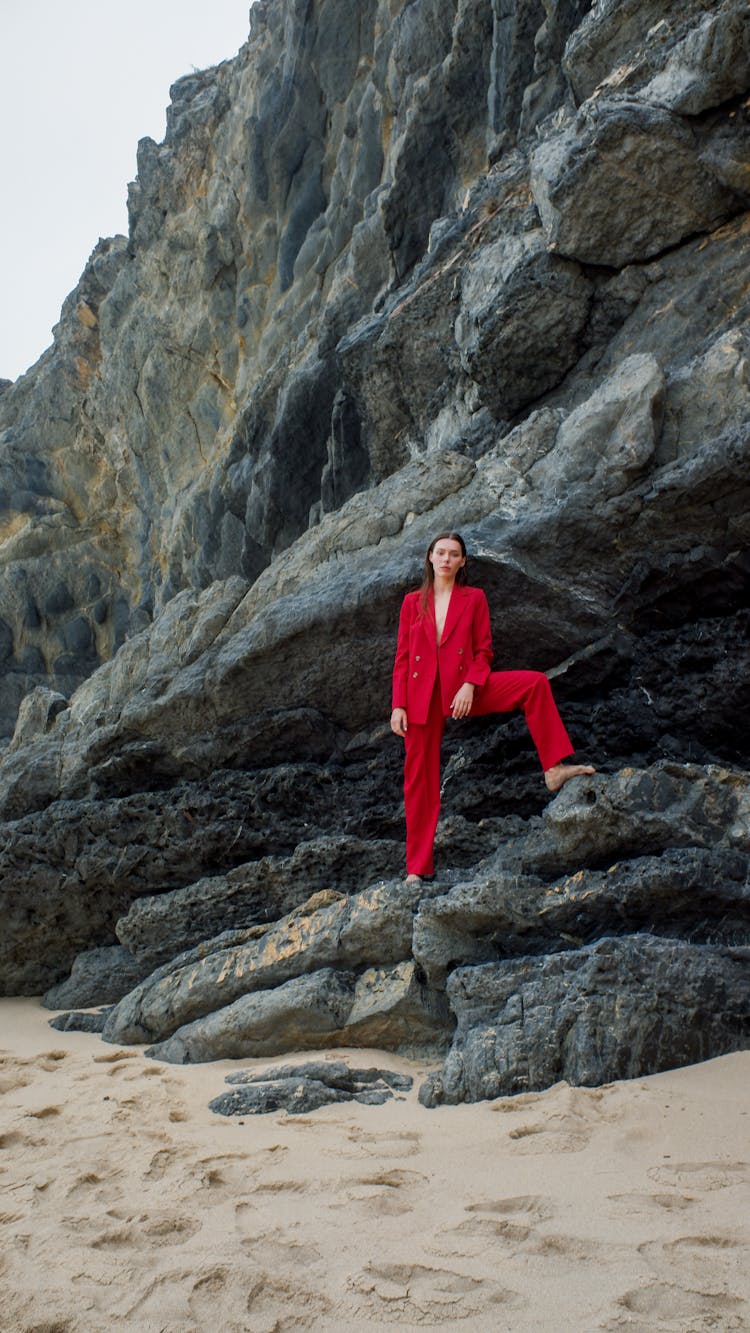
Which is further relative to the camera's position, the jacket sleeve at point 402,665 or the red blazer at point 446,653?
the jacket sleeve at point 402,665

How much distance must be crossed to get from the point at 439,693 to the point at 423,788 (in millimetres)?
659

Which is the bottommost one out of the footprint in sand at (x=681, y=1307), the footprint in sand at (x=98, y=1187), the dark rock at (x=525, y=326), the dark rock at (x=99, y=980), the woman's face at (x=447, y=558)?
the dark rock at (x=99, y=980)

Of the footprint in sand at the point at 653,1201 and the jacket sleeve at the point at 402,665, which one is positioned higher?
the jacket sleeve at the point at 402,665

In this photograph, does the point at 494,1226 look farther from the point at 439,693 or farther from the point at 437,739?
the point at 439,693

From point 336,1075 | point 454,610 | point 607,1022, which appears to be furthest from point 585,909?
point 454,610

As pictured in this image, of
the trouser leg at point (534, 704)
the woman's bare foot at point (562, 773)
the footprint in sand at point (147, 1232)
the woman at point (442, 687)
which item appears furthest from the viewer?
the woman at point (442, 687)

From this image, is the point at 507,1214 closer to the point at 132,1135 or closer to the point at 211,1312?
the point at 211,1312

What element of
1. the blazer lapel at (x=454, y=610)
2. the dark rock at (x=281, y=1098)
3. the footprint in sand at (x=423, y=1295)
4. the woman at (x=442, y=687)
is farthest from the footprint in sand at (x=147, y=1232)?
the blazer lapel at (x=454, y=610)

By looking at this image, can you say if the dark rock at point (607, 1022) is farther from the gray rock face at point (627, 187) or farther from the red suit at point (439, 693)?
the gray rock face at point (627, 187)

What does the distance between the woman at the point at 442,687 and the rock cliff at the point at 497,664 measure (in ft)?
1.36

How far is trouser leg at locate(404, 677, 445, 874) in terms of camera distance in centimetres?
582

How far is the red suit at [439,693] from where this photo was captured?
5742 millimetres

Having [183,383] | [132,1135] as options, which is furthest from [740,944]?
[183,383]

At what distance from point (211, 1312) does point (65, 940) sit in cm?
619
